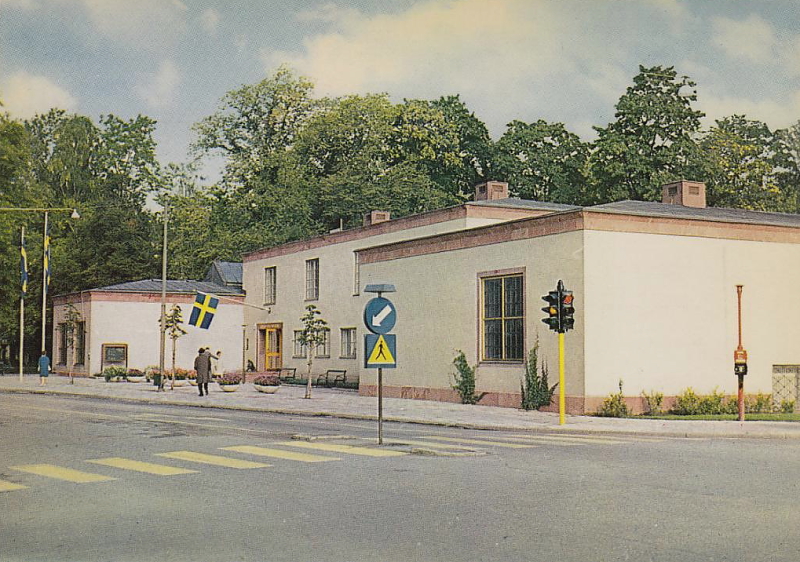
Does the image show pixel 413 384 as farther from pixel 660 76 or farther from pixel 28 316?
pixel 28 316

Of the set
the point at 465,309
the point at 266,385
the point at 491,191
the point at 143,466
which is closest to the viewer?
the point at 143,466

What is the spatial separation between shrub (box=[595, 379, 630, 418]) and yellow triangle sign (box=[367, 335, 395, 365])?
9494 mm

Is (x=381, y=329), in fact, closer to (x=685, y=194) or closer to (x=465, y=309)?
(x=465, y=309)

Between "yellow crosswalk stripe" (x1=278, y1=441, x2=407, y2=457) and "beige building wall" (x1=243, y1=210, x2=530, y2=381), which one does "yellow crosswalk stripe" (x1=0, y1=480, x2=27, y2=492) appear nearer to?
"yellow crosswalk stripe" (x1=278, y1=441, x2=407, y2=457)

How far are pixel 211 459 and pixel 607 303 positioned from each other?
14.0m

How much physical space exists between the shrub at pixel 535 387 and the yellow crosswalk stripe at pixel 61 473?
15573 mm

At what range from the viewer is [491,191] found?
144ft

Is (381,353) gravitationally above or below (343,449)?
above

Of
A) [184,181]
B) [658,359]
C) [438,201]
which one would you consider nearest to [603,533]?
[658,359]

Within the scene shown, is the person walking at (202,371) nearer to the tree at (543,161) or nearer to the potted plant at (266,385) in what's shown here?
the potted plant at (266,385)

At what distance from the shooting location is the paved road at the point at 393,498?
838cm

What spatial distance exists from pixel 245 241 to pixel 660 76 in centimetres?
2806

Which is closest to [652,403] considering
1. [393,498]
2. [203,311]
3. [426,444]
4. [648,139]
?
[426,444]

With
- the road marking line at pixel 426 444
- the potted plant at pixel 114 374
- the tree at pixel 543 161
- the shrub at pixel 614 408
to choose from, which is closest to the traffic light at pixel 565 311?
the shrub at pixel 614 408
